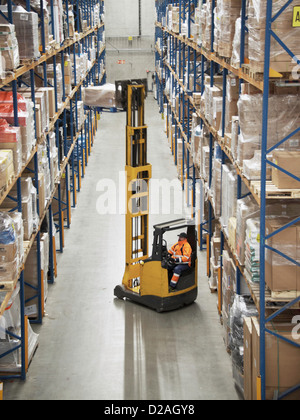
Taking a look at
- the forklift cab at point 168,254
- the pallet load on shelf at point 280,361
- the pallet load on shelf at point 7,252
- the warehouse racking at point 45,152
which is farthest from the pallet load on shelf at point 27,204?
the pallet load on shelf at point 280,361

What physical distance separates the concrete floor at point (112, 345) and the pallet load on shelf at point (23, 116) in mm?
2923

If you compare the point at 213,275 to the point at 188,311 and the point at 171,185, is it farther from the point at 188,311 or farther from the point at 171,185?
the point at 171,185

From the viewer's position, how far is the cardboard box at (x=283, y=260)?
19.9ft

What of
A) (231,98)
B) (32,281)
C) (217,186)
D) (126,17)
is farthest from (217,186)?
(126,17)

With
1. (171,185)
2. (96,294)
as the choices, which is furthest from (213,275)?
(171,185)

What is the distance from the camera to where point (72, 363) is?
8539 millimetres

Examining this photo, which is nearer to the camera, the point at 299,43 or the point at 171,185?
the point at 299,43

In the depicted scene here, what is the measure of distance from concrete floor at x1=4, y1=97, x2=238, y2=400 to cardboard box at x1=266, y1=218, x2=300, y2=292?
228 cm

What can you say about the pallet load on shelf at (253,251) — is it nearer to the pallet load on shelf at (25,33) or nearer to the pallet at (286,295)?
the pallet at (286,295)

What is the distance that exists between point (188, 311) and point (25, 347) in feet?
10.2

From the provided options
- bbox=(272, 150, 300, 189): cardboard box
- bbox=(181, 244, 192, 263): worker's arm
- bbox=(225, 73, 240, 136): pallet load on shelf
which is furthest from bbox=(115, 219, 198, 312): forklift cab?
bbox=(272, 150, 300, 189): cardboard box

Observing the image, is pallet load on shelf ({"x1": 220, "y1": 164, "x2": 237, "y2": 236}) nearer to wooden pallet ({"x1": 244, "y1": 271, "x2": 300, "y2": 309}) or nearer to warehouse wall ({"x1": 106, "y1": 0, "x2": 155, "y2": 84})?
wooden pallet ({"x1": 244, "y1": 271, "x2": 300, "y2": 309})

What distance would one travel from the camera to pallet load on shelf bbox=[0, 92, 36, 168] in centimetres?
789

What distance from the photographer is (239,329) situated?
7410 mm
